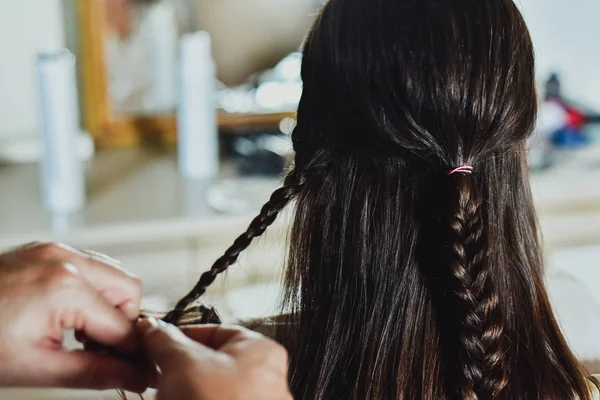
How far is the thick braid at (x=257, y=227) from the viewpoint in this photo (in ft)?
2.24

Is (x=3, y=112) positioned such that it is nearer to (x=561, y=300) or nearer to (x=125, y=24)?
(x=125, y=24)

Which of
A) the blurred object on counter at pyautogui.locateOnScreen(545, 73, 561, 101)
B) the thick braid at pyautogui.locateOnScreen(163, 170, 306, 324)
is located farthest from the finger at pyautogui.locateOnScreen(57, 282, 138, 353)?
the blurred object on counter at pyautogui.locateOnScreen(545, 73, 561, 101)

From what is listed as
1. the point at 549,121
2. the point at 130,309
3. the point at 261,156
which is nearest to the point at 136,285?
the point at 130,309

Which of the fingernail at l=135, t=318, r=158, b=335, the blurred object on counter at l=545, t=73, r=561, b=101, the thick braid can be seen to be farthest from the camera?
the blurred object on counter at l=545, t=73, r=561, b=101

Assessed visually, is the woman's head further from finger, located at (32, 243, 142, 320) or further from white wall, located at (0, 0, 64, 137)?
white wall, located at (0, 0, 64, 137)

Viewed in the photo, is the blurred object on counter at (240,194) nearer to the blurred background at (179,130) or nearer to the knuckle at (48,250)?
the blurred background at (179,130)

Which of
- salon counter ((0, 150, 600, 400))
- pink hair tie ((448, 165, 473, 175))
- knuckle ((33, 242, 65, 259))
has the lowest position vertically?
salon counter ((0, 150, 600, 400))

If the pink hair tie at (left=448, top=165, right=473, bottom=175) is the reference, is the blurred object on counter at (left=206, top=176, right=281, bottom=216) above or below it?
below

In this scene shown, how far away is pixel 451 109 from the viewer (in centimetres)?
60

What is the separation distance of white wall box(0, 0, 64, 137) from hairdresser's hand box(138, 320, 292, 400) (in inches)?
45.2

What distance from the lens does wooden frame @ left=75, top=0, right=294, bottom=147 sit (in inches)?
59.8

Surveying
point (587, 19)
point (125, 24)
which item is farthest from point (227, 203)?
point (587, 19)

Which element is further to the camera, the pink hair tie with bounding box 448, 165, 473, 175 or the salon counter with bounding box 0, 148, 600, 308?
the salon counter with bounding box 0, 148, 600, 308

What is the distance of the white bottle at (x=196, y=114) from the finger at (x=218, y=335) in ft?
3.03
